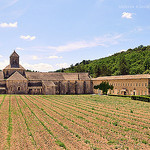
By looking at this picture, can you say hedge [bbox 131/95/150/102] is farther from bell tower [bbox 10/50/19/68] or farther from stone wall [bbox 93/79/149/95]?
bell tower [bbox 10/50/19/68]

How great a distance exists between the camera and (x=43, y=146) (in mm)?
12562

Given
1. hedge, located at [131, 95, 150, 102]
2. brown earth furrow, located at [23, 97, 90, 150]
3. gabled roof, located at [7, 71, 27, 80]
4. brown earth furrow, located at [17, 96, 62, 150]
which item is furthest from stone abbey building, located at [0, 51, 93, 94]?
brown earth furrow, located at [23, 97, 90, 150]

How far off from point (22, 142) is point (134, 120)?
13263 millimetres

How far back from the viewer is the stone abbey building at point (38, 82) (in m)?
57.8

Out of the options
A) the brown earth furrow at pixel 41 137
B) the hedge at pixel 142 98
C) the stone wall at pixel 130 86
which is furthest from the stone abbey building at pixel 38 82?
the brown earth furrow at pixel 41 137

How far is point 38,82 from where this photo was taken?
211 ft

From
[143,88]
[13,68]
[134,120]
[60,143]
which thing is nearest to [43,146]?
[60,143]

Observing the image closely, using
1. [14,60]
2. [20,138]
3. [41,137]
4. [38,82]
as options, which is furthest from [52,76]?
[20,138]

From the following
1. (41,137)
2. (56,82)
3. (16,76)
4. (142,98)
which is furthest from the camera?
(56,82)

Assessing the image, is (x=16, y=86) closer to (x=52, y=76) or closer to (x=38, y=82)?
(x=38, y=82)

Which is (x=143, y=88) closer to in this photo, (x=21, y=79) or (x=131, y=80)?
(x=131, y=80)

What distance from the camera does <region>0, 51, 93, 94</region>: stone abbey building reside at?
57.8 meters

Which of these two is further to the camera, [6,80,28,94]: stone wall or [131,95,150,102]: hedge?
[6,80,28,94]: stone wall

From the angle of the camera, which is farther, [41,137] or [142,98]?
[142,98]
